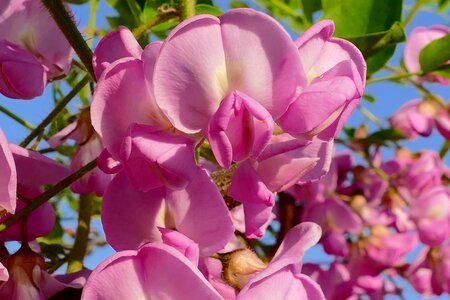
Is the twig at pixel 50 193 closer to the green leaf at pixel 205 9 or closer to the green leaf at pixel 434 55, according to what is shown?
the green leaf at pixel 205 9

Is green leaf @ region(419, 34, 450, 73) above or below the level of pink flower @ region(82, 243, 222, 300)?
below

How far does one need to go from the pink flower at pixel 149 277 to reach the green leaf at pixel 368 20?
0.32 meters

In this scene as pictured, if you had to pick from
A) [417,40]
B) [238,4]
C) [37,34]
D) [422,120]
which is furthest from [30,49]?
[422,120]

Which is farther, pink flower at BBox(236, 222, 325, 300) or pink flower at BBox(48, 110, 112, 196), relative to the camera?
pink flower at BBox(48, 110, 112, 196)

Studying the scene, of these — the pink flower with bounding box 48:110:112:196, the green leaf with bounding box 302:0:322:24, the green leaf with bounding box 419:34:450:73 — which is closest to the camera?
the pink flower with bounding box 48:110:112:196

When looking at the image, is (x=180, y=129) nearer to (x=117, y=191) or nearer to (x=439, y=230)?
(x=117, y=191)

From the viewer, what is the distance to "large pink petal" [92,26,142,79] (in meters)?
0.56

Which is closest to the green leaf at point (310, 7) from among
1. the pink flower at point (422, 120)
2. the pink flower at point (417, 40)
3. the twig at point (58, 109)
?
the pink flower at point (417, 40)

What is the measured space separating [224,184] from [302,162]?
A: 61mm

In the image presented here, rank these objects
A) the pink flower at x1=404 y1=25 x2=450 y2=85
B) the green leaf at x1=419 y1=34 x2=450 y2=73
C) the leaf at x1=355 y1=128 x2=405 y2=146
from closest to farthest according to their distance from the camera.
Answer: the green leaf at x1=419 y1=34 x2=450 y2=73
the pink flower at x1=404 y1=25 x2=450 y2=85
the leaf at x1=355 y1=128 x2=405 y2=146

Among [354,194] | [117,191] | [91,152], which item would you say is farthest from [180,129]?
[354,194]

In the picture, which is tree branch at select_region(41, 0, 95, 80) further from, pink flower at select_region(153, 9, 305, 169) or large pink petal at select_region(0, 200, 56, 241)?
large pink petal at select_region(0, 200, 56, 241)

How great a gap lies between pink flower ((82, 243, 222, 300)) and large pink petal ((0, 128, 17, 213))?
0.07 m

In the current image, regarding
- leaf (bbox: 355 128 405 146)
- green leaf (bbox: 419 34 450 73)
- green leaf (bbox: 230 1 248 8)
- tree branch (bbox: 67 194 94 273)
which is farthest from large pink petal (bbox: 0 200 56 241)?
leaf (bbox: 355 128 405 146)
